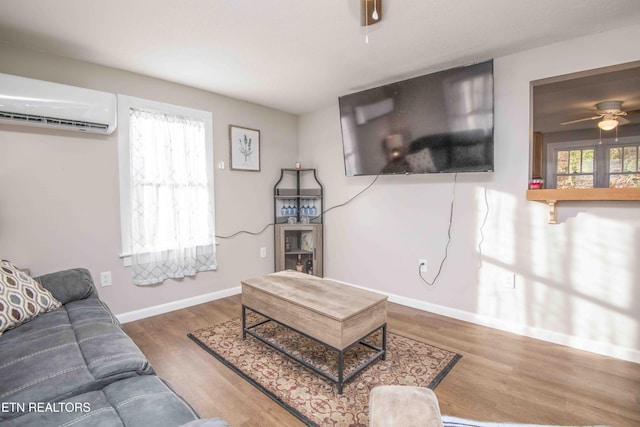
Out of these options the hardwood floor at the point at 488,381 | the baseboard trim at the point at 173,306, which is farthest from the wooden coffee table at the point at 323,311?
the baseboard trim at the point at 173,306

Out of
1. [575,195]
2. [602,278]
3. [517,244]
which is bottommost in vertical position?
[602,278]

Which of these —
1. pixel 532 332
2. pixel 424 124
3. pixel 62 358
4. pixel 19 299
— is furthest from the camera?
pixel 424 124

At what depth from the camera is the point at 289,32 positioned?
7.08 ft

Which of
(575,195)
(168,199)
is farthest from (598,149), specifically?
(168,199)

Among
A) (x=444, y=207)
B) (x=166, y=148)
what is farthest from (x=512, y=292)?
(x=166, y=148)

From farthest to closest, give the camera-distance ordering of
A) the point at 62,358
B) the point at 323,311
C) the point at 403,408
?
the point at 323,311
the point at 62,358
the point at 403,408

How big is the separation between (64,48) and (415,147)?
298 centimetres

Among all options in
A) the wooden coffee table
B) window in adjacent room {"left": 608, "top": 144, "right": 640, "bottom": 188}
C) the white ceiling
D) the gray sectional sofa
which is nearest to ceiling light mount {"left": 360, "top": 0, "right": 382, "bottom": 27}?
the white ceiling

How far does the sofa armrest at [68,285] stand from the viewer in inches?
80.5

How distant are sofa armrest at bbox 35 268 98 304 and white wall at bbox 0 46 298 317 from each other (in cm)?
49

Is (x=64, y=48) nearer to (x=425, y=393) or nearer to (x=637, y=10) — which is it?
(x=425, y=393)

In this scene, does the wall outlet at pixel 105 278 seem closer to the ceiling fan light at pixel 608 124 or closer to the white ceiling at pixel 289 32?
the white ceiling at pixel 289 32

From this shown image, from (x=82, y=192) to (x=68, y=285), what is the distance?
904 millimetres

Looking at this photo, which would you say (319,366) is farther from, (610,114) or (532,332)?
(610,114)
